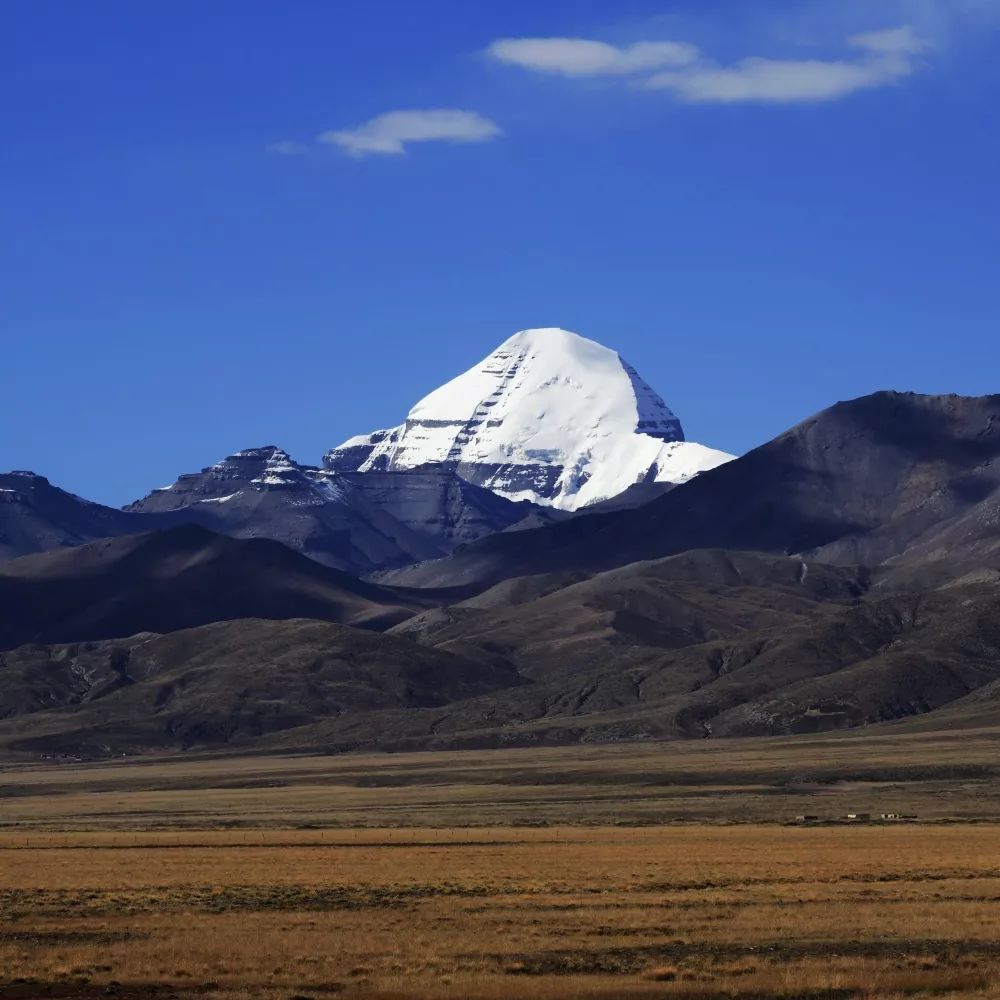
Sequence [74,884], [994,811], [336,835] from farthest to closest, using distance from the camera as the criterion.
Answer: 1. [994,811]
2. [336,835]
3. [74,884]

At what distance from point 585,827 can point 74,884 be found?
55533 mm

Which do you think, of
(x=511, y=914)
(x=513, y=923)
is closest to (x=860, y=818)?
(x=511, y=914)

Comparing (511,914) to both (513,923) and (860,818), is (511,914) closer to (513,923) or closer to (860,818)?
(513,923)

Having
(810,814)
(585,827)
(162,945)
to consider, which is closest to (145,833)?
(585,827)

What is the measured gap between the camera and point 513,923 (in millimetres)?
57094

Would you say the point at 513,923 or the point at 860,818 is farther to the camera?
the point at 860,818

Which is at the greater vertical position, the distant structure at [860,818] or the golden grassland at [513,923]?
the golden grassland at [513,923]

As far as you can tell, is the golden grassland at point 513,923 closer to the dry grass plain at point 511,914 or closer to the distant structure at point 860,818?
the dry grass plain at point 511,914

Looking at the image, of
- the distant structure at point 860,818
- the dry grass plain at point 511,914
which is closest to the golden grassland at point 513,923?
the dry grass plain at point 511,914

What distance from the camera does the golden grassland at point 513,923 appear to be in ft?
150

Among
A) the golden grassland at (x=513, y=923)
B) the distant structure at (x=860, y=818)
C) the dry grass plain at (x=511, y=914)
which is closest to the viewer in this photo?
the golden grassland at (x=513, y=923)

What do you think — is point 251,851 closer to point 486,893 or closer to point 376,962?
point 486,893

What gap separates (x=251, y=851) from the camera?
98.6 meters

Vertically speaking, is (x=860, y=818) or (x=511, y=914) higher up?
(x=511, y=914)
